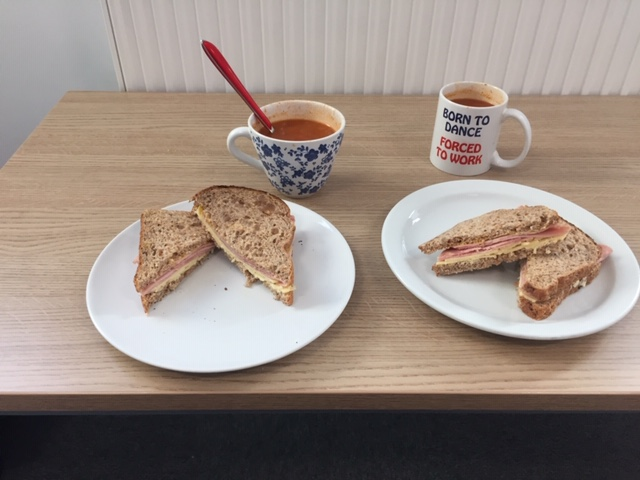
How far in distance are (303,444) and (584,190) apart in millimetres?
925

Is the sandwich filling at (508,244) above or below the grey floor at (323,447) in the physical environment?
above

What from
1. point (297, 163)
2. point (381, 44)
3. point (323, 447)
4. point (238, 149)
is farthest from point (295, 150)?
point (323, 447)

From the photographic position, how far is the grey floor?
3.99ft

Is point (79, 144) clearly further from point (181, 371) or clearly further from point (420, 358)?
point (420, 358)

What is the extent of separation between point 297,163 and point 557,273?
0.47m

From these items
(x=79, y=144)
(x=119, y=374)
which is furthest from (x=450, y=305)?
(x=79, y=144)

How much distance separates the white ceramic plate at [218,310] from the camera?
0.62 m

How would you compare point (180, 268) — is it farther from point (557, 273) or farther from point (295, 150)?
point (557, 273)

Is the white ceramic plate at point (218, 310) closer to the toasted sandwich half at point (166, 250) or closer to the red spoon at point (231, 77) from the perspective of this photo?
the toasted sandwich half at point (166, 250)

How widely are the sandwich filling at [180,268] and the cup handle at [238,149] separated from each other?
239 mm

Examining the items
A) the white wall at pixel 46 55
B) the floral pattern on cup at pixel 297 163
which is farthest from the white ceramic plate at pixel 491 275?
the white wall at pixel 46 55

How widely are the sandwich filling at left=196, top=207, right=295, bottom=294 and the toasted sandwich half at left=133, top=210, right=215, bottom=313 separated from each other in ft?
0.04

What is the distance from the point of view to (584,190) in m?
1.00

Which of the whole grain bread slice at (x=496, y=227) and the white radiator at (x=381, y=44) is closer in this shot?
the whole grain bread slice at (x=496, y=227)
